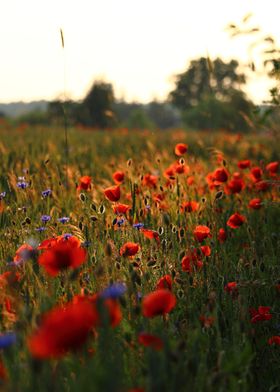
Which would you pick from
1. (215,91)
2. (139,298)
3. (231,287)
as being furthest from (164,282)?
(215,91)

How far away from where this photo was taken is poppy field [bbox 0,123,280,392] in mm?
1268

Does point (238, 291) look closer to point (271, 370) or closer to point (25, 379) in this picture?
point (271, 370)

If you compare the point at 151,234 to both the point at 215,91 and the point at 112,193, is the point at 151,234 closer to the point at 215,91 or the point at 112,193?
the point at 112,193

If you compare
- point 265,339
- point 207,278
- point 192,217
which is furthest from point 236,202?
point 265,339

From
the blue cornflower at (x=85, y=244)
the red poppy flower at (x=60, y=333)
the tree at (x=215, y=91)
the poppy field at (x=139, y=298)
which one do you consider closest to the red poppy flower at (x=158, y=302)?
the poppy field at (x=139, y=298)

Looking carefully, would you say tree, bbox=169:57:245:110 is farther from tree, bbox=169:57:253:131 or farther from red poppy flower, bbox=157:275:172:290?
red poppy flower, bbox=157:275:172:290

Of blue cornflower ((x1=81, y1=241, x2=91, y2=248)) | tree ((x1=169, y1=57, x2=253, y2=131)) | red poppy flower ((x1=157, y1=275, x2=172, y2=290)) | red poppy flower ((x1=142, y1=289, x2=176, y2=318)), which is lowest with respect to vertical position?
red poppy flower ((x1=157, y1=275, x2=172, y2=290))

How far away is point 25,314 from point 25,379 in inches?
8.2

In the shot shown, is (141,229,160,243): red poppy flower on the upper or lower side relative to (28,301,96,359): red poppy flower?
lower

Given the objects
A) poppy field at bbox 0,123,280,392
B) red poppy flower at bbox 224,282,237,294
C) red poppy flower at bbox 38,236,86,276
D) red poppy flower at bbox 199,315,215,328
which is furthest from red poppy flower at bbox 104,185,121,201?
red poppy flower at bbox 38,236,86,276

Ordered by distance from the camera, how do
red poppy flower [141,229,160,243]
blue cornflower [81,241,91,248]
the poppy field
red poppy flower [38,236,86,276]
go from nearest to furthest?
the poppy field < red poppy flower [38,236,86,276] < red poppy flower [141,229,160,243] < blue cornflower [81,241,91,248]

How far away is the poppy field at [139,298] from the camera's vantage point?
4.16 ft

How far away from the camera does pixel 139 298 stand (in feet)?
6.70

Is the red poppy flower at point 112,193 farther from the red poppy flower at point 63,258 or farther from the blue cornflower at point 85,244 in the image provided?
the red poppy flower at point 63,258
